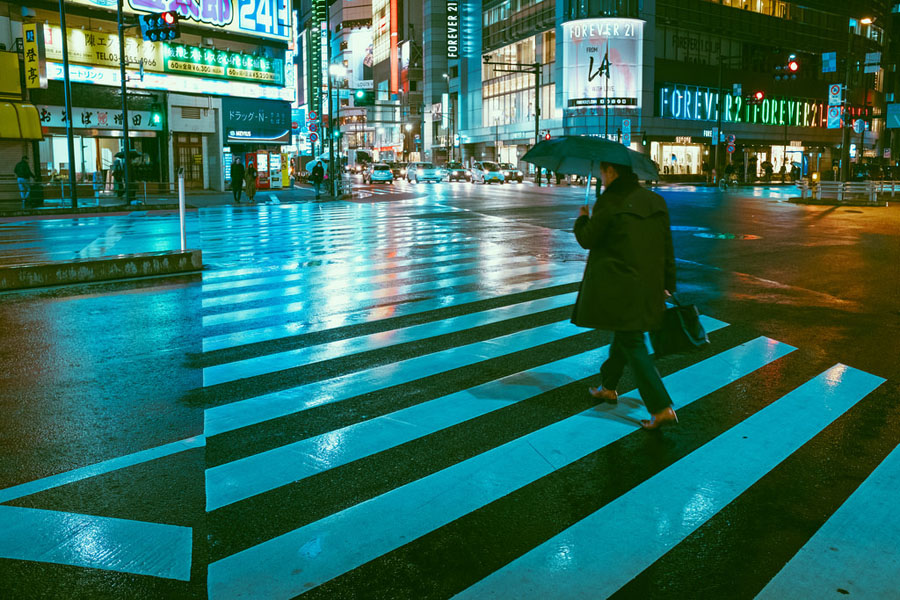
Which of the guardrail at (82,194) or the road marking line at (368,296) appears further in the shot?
the guardrail at (82,194)

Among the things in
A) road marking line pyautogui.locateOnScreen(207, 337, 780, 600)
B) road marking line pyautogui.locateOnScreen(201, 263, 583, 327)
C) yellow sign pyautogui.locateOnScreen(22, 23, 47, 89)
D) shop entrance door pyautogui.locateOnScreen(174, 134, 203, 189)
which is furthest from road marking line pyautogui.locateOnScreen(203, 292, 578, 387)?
shop entrance door pyautogui.locateOnScreen(174, 134, 203, 189)

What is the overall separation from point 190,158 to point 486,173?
1089 inches

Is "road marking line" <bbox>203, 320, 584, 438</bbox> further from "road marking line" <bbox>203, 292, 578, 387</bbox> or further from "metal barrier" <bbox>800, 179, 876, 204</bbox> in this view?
"metal barrier" <bbox>800, 179, 876, 204</bbox>

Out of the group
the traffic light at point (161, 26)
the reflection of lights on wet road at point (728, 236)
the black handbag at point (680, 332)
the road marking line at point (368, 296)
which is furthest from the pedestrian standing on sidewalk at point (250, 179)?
the black handbag at point (680, 332)

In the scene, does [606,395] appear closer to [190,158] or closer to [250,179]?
[250,179]

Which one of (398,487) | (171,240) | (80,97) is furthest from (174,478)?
(80,97)

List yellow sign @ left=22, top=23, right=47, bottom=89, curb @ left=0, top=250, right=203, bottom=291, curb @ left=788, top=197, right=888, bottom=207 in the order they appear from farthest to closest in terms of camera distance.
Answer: yellow sign @ left=22, top=23, right=47, bottom=89 → curb @ left=788, top=197, right=888, bottom=207 → curb @ left=0, top=250, right=203, bottom=291

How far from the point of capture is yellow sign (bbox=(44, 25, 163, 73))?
35688 mm

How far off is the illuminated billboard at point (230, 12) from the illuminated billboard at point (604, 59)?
102 ft

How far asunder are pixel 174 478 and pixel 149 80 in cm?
3999

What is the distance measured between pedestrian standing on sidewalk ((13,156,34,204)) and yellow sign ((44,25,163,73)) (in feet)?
29.2

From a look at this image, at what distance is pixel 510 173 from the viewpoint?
7100cm

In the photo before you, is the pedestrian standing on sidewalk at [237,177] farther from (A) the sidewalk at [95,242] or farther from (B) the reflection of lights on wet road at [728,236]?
(B) the reflection of lights on wet road at [728,236]

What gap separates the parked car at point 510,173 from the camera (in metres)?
69.5
